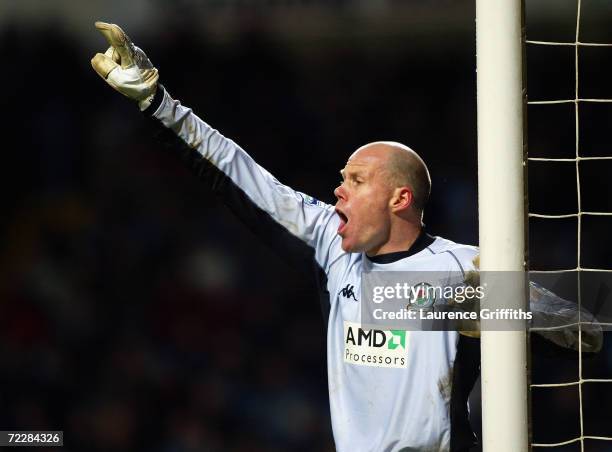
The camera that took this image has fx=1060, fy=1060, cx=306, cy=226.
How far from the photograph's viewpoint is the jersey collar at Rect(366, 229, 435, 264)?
3.04 meters

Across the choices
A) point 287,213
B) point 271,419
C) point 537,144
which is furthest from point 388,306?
point 537,144

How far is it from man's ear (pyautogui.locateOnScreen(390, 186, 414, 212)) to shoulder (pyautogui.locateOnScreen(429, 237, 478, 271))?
0.15 meters

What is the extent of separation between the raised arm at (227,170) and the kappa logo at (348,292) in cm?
12

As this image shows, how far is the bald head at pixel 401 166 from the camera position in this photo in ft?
9.83

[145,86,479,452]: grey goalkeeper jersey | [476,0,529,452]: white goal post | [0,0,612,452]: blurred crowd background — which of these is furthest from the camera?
[0,0,612,452]: blurred crowd background

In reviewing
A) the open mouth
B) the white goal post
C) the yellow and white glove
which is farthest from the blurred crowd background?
the yellow and white glove

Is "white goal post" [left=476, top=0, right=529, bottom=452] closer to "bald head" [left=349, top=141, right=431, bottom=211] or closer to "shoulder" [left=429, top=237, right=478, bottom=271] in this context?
"shoulder" [left=429, top=237, right=478, bottom=271]

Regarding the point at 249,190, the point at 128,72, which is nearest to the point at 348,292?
the point at 249,190

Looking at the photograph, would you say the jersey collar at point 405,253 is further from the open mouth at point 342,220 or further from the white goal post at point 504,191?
the white goal post at point 504,191

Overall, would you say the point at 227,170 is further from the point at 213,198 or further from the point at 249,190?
the point at 213,198

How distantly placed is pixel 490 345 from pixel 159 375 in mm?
3430

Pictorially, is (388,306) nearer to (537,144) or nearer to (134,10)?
(537,144)

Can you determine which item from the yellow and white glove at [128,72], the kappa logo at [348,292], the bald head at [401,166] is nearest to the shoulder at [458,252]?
the bald head at [401,166]

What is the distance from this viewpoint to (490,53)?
2557 mm
